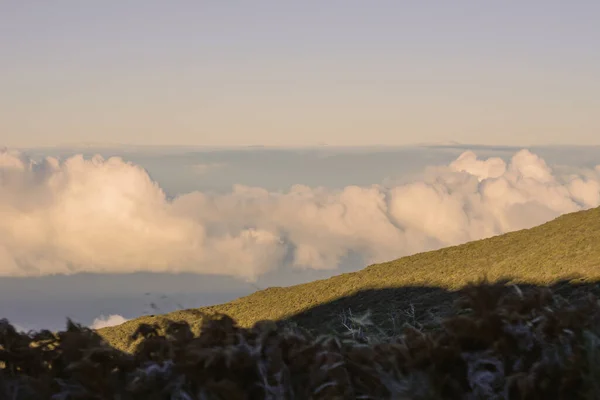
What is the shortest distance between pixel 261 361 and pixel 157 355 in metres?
0.47

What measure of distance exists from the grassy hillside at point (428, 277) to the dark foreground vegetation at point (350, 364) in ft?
28.4

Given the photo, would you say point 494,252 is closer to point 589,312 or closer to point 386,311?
point 386,311

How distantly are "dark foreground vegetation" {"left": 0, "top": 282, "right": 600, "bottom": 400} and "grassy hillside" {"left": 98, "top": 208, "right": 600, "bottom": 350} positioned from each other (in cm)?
866

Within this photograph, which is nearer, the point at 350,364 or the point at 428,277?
the point at 350,364

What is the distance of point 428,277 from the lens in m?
15.0

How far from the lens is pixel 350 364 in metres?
3.03

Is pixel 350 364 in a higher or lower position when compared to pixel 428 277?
lower

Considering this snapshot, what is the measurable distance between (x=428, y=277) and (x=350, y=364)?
12240 millimetres

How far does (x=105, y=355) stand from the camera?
303cm

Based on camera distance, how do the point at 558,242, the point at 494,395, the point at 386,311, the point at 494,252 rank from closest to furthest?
1. the point at 494,395
2. the point at 386,311
3. the point at 558,242
4. the point at 494,252

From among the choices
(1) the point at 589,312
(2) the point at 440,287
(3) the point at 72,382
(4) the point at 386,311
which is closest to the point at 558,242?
(2) the point at 440,287

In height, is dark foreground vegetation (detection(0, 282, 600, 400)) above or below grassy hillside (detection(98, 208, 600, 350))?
below

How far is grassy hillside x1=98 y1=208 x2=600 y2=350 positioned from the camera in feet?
42.8

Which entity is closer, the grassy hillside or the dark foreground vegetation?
the dark foreground vegetation
